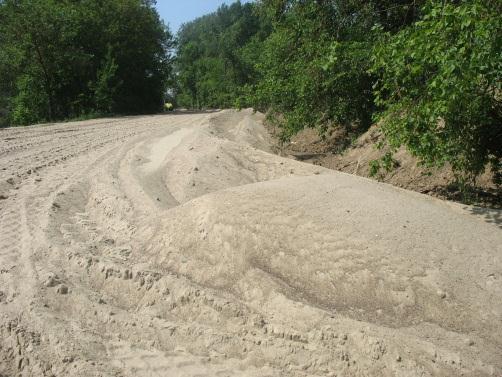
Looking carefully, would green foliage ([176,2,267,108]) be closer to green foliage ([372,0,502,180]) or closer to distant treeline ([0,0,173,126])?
distant treeline ([0,0,173,126])

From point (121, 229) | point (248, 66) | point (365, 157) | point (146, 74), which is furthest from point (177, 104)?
point (121, 229)

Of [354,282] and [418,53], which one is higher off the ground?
[418,53]

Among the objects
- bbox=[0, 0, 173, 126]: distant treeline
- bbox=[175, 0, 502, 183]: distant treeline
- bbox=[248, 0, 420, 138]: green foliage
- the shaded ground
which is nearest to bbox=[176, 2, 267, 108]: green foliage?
bbox=[0, 0, 173, 126]: distant treeline

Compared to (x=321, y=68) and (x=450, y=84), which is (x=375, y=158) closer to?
(x=321, y=68)

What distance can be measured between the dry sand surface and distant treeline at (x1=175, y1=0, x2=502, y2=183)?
997 mm

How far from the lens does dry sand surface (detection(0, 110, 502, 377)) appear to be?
3576 mm

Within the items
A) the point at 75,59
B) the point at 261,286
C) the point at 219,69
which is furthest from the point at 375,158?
the point at 219,69

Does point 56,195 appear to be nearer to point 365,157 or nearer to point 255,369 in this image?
point 255,369

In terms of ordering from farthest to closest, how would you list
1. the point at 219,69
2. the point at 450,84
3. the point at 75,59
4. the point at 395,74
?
the point at 219,69 < the point at 75,59 < the point at 395,74 < the point at 450,84

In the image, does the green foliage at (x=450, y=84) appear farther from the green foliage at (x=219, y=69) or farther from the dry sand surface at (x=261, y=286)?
the green foliage at (x=219, y=69)

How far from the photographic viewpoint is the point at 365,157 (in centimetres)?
1080

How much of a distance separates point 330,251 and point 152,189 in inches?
159

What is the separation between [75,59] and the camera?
81.5 feet

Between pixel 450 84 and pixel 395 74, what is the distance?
3.82 ft
